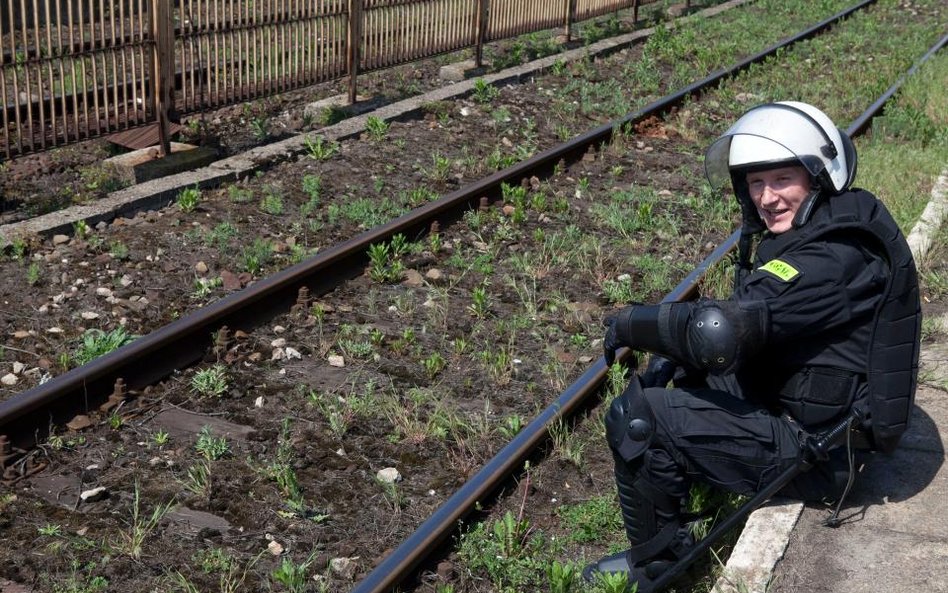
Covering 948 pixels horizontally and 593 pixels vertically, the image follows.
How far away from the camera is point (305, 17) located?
34.7ft

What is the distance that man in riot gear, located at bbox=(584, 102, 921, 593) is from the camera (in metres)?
3.92

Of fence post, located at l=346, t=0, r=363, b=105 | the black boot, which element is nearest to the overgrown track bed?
the black boot

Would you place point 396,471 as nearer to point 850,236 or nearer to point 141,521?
point 141,521

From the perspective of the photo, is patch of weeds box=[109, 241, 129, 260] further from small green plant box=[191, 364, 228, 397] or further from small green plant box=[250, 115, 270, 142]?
small green plant box=[250, 115, 270, 142]

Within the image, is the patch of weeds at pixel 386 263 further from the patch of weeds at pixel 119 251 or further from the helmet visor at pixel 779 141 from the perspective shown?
the helmet visor at pixel 779 141

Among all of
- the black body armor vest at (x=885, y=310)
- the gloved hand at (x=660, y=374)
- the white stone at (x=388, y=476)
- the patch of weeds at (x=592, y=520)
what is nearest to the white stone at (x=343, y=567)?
the white stone at (x=388, y=476)

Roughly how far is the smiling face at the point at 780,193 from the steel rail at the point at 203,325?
316 cm

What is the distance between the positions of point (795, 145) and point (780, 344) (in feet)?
2.33

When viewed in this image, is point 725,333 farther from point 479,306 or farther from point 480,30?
point 480,30

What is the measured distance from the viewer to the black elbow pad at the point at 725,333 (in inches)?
150

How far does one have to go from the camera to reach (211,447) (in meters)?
5.18

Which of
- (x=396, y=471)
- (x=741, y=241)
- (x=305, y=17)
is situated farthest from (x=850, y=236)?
(x=305, y=17)

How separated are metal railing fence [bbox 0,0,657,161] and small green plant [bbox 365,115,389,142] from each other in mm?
928

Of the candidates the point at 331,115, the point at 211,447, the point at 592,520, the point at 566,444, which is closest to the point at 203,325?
the point at 211,447
